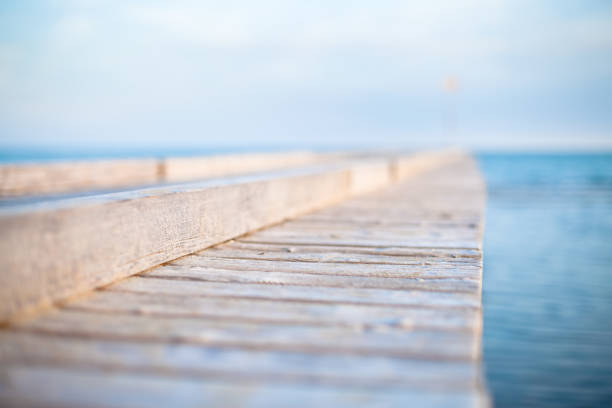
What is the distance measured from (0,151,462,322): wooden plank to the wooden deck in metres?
0.06

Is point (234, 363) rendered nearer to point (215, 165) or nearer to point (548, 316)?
point (548, 316)

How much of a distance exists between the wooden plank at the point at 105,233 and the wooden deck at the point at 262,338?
0.21ft

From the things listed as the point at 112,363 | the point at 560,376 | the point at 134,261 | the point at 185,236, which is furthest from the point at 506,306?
the point at 112,363

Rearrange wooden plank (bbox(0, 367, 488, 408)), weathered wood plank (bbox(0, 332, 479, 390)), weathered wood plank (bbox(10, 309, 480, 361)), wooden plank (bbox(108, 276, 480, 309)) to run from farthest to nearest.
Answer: wooden plank (bbox(108, 276, 480, 309)) → weathered wood plank (bbox(10, 309, 480, 361)) → weathered wood plank (bbox(0, 332, 479, 390)) → wooden plank (bbox(0, 367, 488, 408))

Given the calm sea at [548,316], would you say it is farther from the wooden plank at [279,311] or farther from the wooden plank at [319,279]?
the wooden plank at [279,311]

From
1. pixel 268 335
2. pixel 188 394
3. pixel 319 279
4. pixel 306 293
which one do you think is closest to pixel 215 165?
pixel 319 279

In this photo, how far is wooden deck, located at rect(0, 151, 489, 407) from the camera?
3.36 feet

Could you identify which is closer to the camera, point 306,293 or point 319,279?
point 306,293

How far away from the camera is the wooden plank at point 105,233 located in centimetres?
137

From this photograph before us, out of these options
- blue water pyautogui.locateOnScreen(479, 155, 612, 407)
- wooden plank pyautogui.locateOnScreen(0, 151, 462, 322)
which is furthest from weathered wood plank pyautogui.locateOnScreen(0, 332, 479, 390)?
blue water pyautogui.locateOnScreen(479, 155, 612, 407)

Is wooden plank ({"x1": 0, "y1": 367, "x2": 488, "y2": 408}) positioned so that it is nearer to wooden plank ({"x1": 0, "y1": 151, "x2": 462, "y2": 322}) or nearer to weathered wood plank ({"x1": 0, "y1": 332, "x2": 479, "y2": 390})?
weathered wood plank ({"x1": 0, "y1": 332, "x2": 479, "y2": 390})

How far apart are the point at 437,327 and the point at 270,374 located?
1.71ft

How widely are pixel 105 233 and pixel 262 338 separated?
74cm

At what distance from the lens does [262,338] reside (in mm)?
1301
